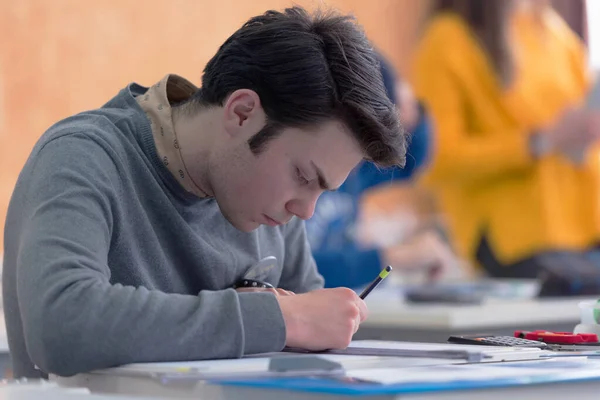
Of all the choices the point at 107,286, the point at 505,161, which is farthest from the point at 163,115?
the point at 505,161

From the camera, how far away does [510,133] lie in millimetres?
3379

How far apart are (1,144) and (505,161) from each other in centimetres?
167

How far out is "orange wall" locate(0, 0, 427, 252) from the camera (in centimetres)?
349

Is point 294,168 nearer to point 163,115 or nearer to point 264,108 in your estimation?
point 264,108

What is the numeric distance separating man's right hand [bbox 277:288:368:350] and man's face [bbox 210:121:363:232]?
0.16 m

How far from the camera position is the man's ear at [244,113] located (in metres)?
1.36

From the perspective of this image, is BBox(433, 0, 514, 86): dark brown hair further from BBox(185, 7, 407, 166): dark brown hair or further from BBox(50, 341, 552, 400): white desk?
BBox(50, 341, 552, 400): white desk

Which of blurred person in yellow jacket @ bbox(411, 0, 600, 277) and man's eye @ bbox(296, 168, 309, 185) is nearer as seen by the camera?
man's eye @ bbox(296, 168, 309, 185)

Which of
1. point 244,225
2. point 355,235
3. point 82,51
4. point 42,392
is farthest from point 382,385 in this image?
point 82,51

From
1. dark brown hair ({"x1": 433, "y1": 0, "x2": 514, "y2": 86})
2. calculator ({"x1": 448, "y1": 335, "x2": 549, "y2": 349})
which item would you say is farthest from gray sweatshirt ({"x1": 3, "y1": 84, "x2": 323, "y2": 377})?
dark brown hair ({"x1": 433, "y1": 0, "x2": 514, "y2": 86})

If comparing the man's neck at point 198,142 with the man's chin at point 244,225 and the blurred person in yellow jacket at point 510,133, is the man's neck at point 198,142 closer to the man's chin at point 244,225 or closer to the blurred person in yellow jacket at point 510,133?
the man's chin at point 244,225

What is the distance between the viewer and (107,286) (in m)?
1.16

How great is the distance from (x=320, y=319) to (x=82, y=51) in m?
2.70

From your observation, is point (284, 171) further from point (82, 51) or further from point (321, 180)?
point (82, 51)
